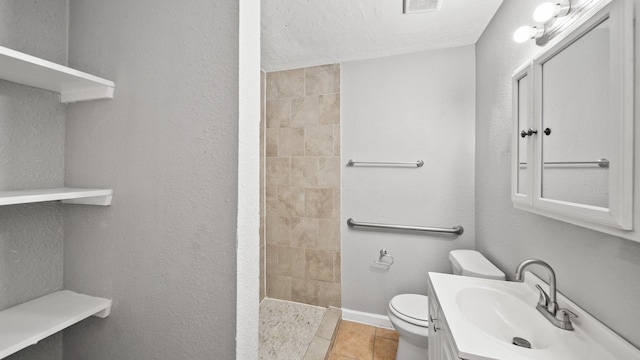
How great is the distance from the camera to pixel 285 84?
2.17m

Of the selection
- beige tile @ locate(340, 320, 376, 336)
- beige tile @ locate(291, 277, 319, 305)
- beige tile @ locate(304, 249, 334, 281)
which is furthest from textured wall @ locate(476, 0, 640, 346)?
beige tile @ locate(291, 277, 319, 305)

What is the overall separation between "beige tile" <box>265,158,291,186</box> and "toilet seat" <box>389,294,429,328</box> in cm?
128

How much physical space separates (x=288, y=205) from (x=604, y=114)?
1.91 meters

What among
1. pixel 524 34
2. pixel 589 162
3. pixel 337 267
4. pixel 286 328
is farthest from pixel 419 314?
Answer: pixel 524 34

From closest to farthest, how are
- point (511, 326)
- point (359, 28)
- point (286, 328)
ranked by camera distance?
point (511, 326)
point (359, 28)
point (286, 328)

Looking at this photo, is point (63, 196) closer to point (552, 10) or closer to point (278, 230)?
point (278, 230)

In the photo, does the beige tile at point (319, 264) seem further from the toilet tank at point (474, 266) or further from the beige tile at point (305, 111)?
the beige tile at point (305, 111)

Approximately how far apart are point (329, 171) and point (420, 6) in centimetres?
127

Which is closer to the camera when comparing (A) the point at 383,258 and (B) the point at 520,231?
(B) the point at 520,231

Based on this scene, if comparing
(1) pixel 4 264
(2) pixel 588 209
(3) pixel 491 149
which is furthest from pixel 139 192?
(3) pixel 491 149

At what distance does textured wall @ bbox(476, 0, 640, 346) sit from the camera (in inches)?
26.8

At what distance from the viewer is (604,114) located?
2.24 feet

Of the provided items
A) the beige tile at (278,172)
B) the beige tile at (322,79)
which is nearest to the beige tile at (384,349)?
the beige tile at (278,172)

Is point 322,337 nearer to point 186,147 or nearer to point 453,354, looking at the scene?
point 453,354
